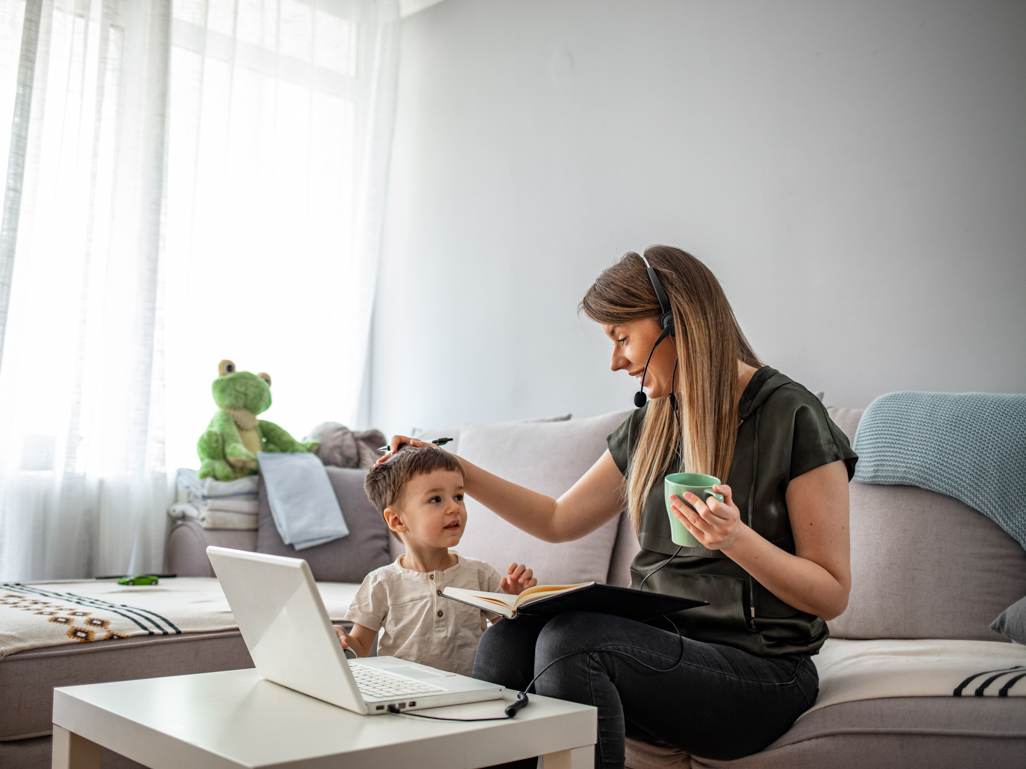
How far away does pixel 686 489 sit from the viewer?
101 centimetres

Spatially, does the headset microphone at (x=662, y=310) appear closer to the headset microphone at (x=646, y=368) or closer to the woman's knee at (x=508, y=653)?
the headset microphone at (x=646, y=368)

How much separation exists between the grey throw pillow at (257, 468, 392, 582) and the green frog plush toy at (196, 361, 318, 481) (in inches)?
5.7

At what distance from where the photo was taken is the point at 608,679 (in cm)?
103

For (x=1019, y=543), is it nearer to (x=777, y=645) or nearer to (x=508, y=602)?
(x=777, y=645)

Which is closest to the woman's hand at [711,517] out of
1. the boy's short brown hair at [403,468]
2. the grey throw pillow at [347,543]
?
the boy's short brown hair at [403,468]

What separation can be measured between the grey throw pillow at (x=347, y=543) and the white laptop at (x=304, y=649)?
136 centimetres

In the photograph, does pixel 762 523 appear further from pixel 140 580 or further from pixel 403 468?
pixel 140 580

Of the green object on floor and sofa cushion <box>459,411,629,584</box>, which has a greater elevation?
sofa cushion <box>459,411,629,584</box>

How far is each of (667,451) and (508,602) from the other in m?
0.42

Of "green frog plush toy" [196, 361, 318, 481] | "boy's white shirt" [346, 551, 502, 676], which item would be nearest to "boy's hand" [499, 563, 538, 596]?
"boy's white shirt" [346, 551, 502, 676]

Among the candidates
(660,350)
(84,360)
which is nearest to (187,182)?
(84,360)

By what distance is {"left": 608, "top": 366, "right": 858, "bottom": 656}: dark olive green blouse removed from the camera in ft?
3.83

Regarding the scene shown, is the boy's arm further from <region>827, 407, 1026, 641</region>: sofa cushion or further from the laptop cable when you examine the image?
<region>827, 407, 1026, 641</region>: sofa cushion

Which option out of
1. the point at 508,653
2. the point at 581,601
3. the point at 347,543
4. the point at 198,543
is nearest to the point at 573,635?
the point at 581,601
